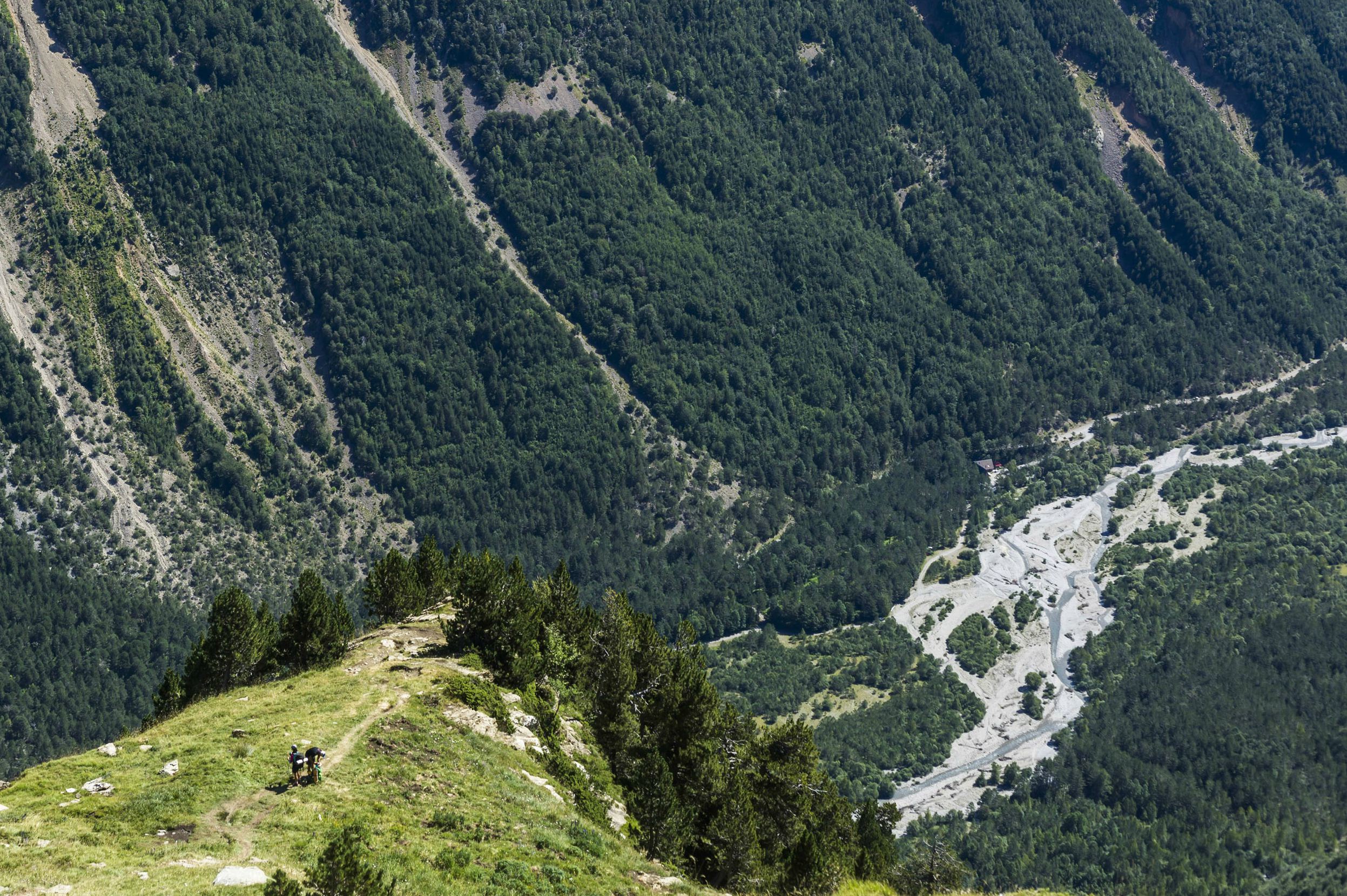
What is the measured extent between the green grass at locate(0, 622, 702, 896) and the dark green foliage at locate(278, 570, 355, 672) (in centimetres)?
1432

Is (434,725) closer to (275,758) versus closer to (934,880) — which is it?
(275,758)

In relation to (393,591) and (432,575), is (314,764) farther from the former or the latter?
(432,575)

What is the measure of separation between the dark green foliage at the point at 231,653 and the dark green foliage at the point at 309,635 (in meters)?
1.77

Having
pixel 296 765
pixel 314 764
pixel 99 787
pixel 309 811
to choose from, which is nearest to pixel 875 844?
pixel 314 764

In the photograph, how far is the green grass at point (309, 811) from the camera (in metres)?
60.7

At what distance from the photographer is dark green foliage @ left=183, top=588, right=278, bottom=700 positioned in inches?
4149

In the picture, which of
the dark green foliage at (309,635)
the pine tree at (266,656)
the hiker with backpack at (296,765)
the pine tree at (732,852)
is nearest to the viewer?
the hiker with backpack at (296,765)

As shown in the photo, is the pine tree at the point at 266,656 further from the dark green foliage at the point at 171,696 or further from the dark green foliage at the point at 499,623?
the dark green foliage at the point at 499,623

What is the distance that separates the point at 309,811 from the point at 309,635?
37.5 meters

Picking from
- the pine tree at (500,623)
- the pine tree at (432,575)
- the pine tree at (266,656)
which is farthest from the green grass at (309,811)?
the pine tree at (432,575)

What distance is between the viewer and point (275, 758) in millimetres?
75625

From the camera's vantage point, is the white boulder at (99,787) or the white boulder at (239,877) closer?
the white boulder at (239,877)

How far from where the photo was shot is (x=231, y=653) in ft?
346

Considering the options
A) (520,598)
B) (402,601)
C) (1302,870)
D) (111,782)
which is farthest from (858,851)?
(1302,870)
